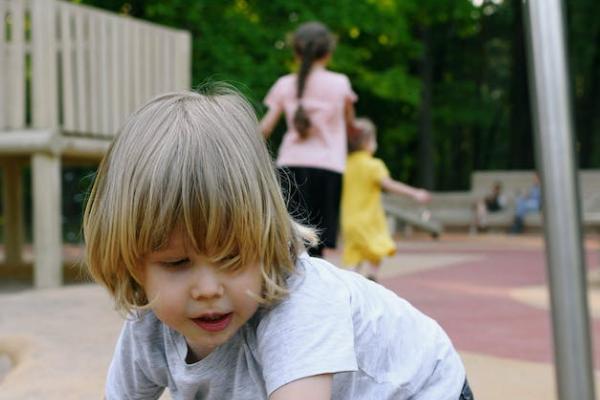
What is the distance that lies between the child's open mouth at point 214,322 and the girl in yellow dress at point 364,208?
4645 mm

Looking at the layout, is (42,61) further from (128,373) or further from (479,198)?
(479,198)

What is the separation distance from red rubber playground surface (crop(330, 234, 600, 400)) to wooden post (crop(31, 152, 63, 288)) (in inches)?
93.3

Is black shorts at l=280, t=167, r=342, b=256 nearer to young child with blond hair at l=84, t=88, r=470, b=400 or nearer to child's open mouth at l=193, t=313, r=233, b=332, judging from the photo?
young child with blond hair at l=84, t=88, r=470, b=400

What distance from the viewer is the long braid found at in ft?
15.5

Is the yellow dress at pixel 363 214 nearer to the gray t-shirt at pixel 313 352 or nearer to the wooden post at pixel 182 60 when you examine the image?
the wooden post at pixel 182 60

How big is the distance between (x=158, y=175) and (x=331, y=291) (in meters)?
0.35

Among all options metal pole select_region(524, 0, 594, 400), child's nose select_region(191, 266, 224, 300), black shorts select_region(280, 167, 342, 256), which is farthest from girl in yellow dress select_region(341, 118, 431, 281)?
metal pole select_region(524, 0, 594, 400)

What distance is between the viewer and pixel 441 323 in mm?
4445

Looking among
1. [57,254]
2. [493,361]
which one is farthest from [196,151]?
[57,254]

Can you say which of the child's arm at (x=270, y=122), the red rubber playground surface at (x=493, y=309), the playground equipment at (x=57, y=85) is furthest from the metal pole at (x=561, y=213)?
the playground equipment at (x=57, y=85)

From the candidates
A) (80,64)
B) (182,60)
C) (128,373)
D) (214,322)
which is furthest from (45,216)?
(214,322)

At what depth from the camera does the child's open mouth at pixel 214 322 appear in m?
1.38

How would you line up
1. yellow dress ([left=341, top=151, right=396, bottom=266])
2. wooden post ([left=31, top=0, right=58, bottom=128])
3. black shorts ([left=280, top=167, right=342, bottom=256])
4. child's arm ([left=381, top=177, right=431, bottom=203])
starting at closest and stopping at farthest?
black shorts ([left=280, top=167, right=342, bottom=256]) < child's arm ([left=381, top=177, right=431, bottom=203]) < yellow dress ([left=341, top=151, right=396, bottom=266]) < wooden post ([left=31, top=0, right=58, bottom=128])

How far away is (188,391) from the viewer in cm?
156
